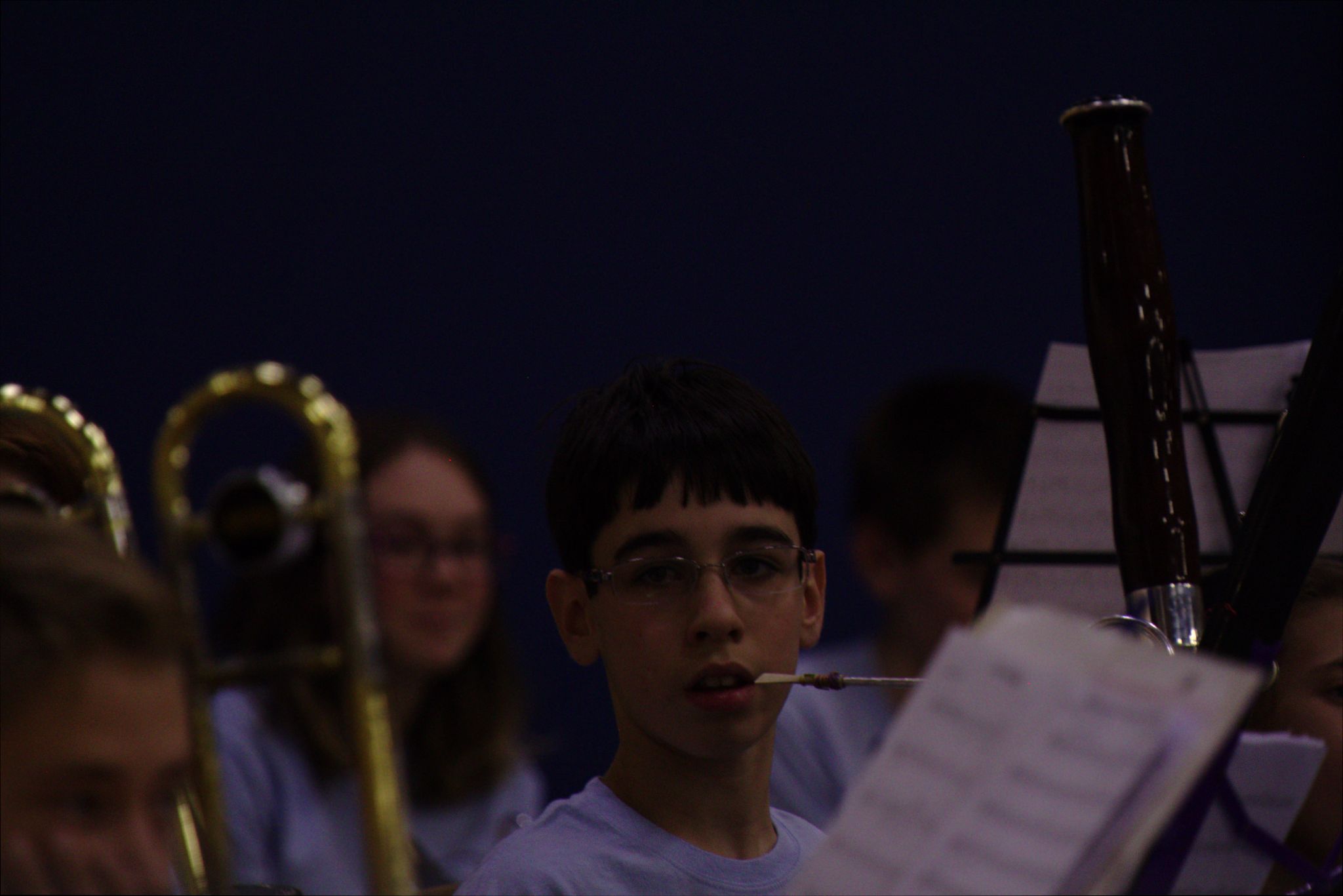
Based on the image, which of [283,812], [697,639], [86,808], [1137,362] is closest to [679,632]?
[697,639]

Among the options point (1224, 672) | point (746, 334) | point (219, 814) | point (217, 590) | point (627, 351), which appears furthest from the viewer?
point (746, 334)

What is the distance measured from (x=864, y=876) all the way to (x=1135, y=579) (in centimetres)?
31

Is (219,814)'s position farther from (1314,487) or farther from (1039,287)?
(1039,287)

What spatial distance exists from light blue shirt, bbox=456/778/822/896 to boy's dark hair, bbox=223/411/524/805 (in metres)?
0.47

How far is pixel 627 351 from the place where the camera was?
158 cm

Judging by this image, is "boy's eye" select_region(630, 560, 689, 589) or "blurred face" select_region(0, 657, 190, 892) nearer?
"blurred face" select_region(0, 657, 190, 892)

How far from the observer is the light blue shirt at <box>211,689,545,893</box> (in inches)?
55.9

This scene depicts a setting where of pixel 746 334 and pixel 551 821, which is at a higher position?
pixel 746 334

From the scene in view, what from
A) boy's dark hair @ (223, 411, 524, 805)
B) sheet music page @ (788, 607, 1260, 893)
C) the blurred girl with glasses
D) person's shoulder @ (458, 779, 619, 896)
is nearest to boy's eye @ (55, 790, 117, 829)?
sheet music page @ (788, 607, 1260, 893)

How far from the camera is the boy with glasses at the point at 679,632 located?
794 mm

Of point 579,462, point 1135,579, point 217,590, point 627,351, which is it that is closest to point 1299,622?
point 1135,579

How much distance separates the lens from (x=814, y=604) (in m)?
0.90

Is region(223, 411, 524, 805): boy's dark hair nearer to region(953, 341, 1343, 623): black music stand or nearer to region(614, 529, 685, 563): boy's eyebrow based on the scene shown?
region(614, 529, 685, 563): boy's eyebrow

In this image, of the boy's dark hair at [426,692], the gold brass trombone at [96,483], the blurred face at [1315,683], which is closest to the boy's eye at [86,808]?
the gold brass trombone at [96,483]
